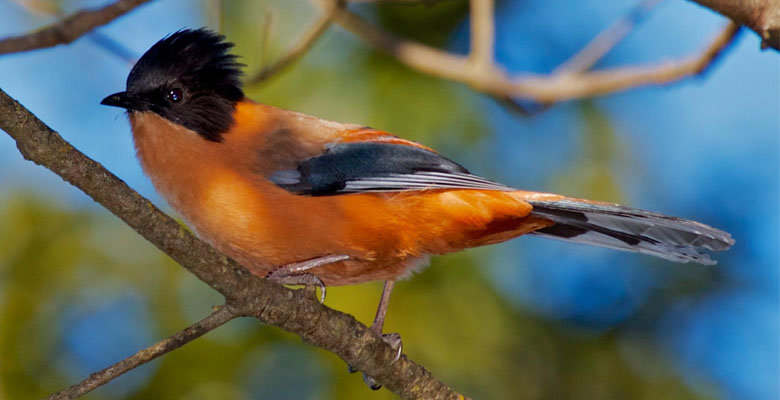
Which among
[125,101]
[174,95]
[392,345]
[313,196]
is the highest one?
[174,95]

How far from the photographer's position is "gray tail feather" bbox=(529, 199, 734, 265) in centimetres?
473

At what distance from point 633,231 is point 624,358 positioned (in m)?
2.26

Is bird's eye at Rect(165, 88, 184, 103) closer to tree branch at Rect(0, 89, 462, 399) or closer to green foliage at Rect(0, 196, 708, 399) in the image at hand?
tree branch at Rect(0, 89, 462, 399)

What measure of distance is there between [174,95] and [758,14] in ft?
9.73

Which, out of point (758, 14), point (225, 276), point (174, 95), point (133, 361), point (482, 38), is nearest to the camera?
point (133, 361)

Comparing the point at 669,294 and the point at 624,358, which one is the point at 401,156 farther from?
the point at 669,294

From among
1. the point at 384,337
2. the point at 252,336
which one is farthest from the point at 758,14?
the point at 252,336

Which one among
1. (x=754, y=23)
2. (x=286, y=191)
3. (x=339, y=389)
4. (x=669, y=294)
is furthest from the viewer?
(x=669, y=294)

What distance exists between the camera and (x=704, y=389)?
6754mm

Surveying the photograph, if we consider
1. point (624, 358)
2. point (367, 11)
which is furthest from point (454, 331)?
point (367, 11)

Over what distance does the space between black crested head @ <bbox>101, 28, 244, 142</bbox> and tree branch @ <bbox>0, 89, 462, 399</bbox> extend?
4.39 ft

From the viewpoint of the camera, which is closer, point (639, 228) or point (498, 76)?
point (639, 228)

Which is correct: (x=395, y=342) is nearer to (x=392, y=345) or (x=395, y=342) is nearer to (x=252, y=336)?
(x=392, y=345)

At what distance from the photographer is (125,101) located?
4719 millimetres
